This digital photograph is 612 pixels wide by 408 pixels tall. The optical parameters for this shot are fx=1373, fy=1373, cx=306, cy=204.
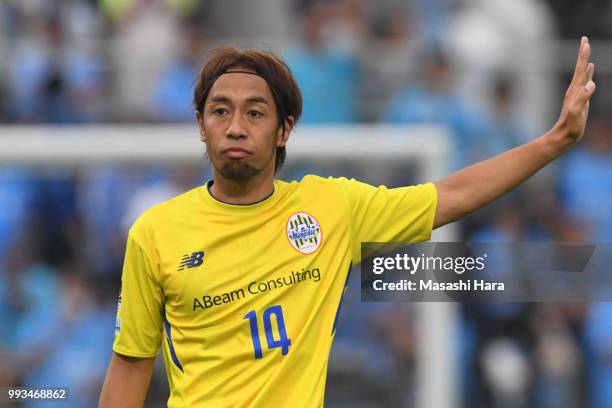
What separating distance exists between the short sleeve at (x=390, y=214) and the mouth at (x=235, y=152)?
0.40m

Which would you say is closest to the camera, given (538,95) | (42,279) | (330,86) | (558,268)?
(558,268)

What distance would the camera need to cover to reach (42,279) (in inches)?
318

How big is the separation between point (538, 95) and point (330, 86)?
206cm

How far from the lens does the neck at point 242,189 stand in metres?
4.18

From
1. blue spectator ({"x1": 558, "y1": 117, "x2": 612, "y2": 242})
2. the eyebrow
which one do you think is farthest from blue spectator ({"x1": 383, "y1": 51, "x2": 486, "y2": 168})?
the eyebrow

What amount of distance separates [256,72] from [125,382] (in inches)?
40.5

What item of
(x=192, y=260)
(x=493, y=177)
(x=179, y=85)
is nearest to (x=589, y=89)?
(x=493, y=177)

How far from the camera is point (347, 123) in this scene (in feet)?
32.2

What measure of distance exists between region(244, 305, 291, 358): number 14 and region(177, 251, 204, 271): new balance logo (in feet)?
0.71

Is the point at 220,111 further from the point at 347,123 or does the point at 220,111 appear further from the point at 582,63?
the point at 347,123

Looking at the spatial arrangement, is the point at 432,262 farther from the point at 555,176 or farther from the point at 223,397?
the point at 555,176

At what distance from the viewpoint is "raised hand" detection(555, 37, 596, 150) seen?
4051 mm

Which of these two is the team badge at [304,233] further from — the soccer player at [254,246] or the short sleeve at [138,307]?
the short sleeve at [138,307]

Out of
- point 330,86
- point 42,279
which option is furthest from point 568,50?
point 42,279
